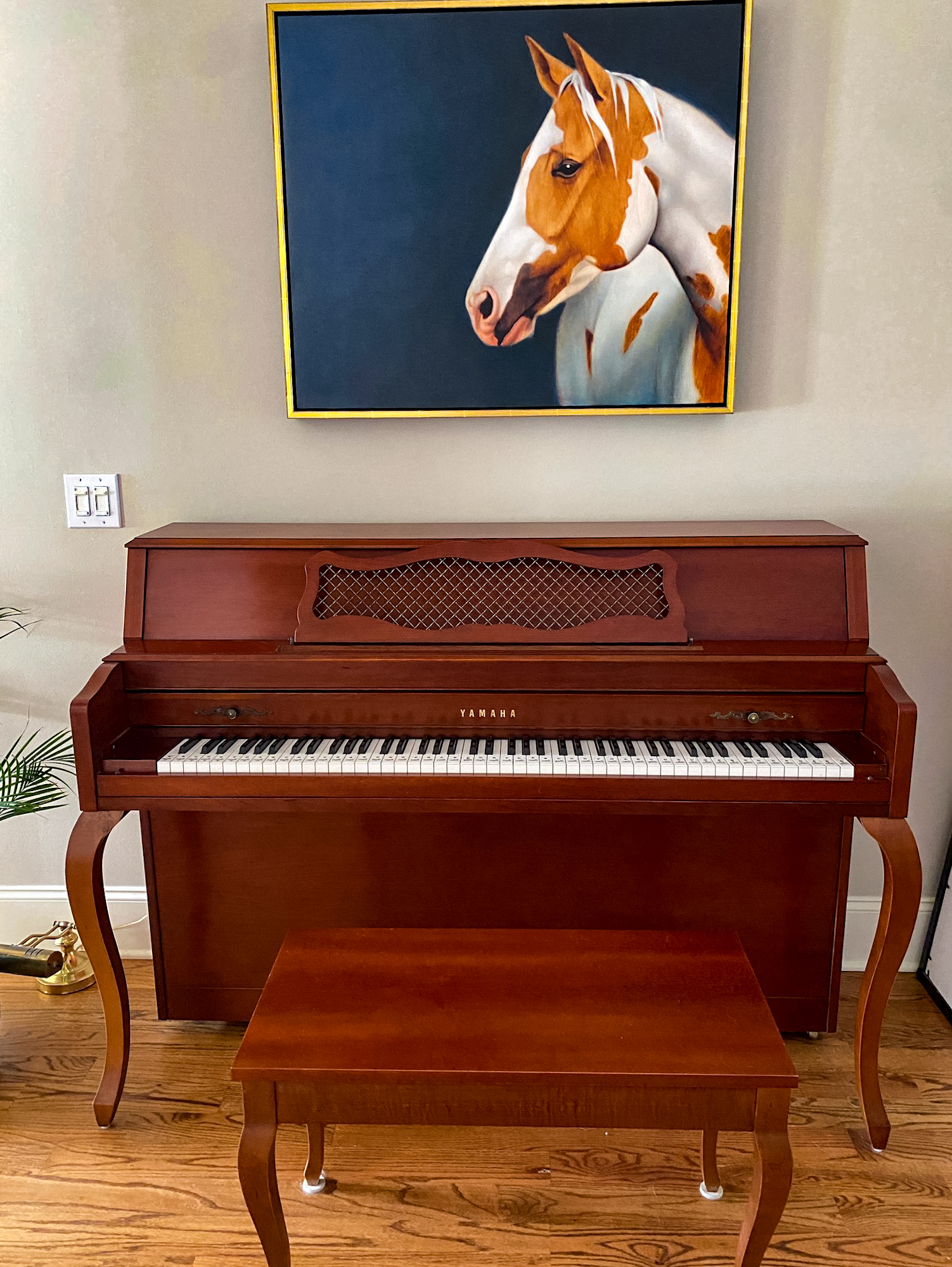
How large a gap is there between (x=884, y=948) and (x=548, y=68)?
203cm

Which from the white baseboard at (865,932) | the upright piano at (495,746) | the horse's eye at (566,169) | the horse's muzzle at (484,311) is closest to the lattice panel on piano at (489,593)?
the upright piano at (495,746)

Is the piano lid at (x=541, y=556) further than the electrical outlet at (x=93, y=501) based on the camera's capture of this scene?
No

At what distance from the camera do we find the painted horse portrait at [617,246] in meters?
2.13

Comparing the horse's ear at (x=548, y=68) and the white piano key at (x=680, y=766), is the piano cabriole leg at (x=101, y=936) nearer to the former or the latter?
the white piano key at (x=680, y=766)

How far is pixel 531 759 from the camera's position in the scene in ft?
5.99

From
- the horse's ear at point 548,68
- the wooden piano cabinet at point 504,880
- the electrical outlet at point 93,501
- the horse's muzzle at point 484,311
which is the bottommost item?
the wooden piano cabinet at point 504,880

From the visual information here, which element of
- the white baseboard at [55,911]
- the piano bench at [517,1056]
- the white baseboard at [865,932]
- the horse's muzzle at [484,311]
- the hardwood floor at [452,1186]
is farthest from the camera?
the white baseboard at [55,911]

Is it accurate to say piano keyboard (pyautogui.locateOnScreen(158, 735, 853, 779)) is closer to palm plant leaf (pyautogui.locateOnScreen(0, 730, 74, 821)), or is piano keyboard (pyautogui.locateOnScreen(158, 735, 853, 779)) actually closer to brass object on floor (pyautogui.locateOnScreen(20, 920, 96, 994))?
palm plant leaf (pyautogui.locateOnScreen(0, 730, 74, 821))

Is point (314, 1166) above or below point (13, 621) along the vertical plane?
below

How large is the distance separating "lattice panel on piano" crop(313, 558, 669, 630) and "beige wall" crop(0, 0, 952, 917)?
39 cm

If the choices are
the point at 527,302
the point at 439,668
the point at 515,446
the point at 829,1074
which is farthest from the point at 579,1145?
the point at 527,302

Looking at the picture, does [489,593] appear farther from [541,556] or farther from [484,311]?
[484,311]

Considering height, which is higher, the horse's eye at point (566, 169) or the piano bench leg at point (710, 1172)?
the horse's eye at point (566, 169)

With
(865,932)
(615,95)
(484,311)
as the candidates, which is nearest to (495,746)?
(484,311)
